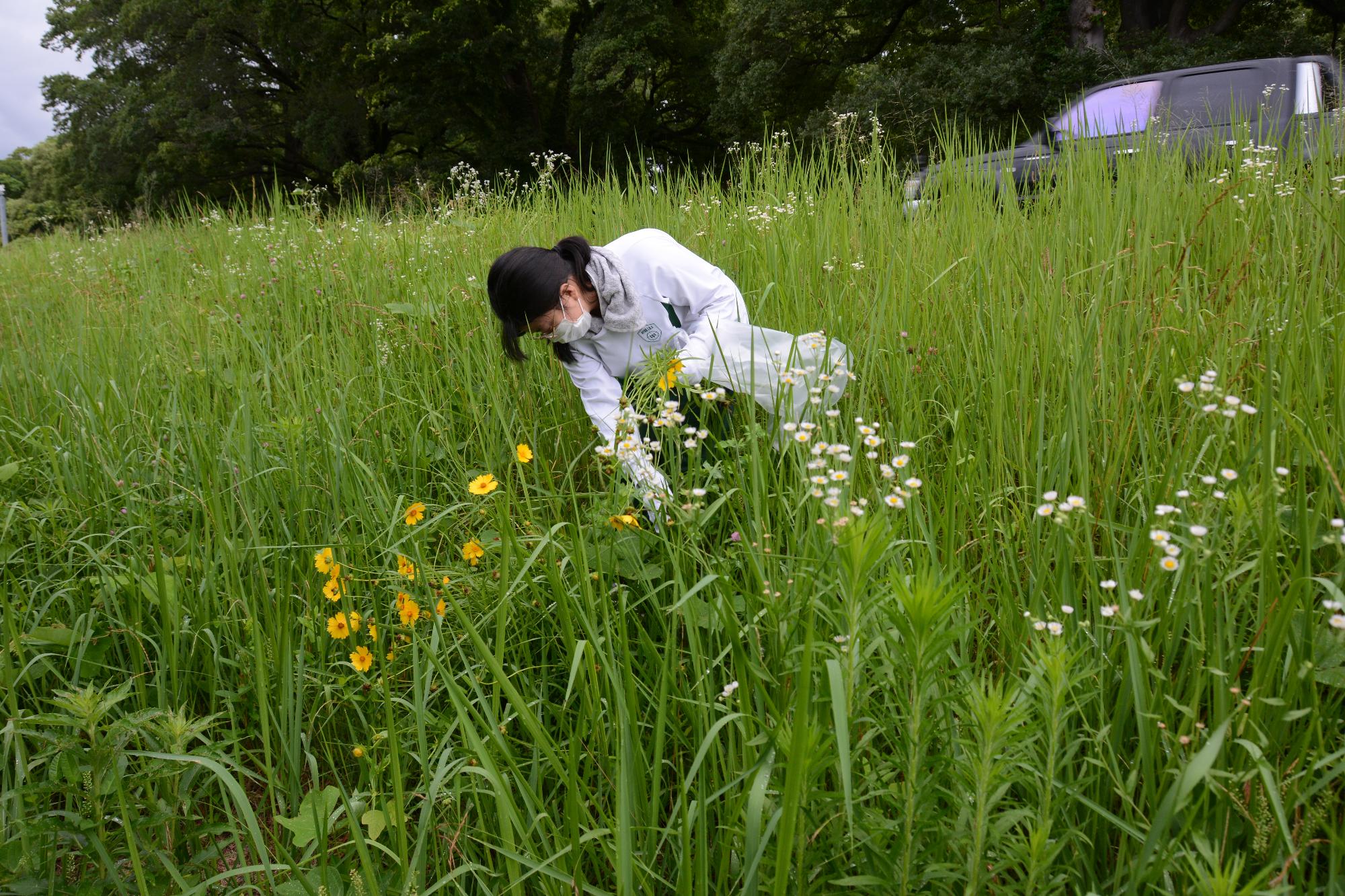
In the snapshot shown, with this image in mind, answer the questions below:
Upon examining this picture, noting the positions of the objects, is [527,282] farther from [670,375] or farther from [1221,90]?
[1221,90]

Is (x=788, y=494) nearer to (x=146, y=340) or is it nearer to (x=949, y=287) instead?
(x=949, y=287)

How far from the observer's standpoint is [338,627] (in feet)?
5.19

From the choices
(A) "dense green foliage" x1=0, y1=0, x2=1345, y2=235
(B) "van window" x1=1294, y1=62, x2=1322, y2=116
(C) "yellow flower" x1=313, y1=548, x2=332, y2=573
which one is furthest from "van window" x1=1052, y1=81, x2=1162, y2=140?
(A) "dense green foliage" x1=0, y1=0, x2=1345, y2=235

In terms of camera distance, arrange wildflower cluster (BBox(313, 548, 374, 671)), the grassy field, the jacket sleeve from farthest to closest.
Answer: the jacket sleeve, wildflower cluster (BBox(313, 548, 374, 671)), the grassy field

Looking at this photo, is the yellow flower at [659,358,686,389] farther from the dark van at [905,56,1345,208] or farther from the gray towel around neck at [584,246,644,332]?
the dark van at [905,56,1345,208]

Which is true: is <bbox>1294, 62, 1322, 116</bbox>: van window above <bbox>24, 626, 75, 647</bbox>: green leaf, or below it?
above

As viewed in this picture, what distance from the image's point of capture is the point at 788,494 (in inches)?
66.1

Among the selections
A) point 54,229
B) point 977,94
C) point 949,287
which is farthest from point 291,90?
point 949,287

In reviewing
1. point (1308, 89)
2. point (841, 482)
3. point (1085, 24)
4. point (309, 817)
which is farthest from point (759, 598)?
point (1085, 24)

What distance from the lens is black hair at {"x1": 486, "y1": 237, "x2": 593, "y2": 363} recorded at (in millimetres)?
2266

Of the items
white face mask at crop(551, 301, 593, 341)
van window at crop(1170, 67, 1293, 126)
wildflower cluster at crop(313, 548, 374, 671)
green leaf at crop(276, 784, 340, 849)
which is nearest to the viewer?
green leaf at crop(276, 784, 340, 849)

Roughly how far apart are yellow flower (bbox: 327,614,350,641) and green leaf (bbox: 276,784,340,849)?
0.30 meters

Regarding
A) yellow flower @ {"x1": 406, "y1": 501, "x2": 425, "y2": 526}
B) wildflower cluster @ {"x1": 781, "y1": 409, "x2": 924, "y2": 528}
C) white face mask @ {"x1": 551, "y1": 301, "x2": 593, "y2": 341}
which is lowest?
yellow flower @ {"x1": 406, "y1": 501, "x2": 425, "y2": 526}

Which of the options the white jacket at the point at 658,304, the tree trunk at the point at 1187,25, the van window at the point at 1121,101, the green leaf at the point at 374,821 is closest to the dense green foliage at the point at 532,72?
the tree trunk at the point at 1187,25
